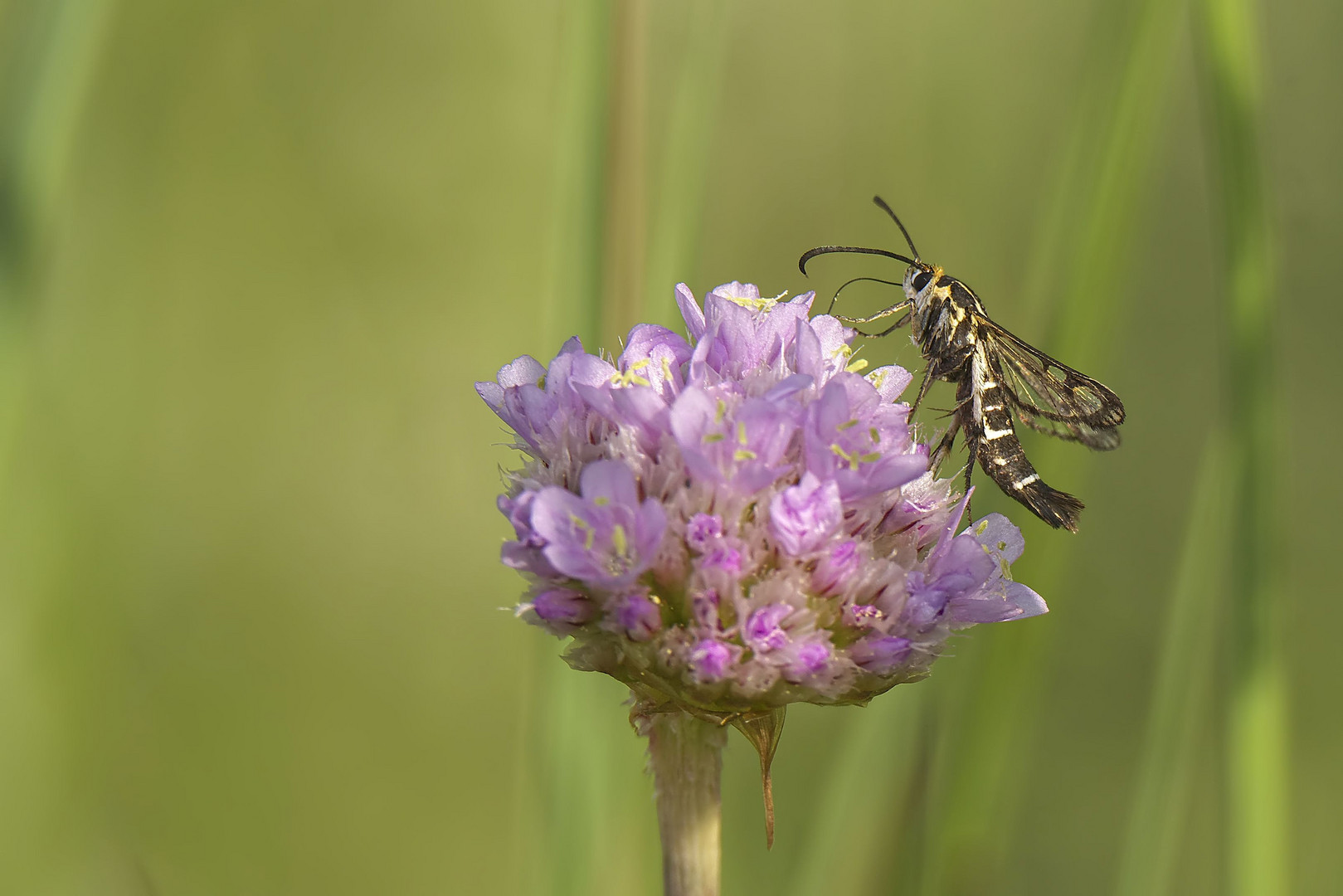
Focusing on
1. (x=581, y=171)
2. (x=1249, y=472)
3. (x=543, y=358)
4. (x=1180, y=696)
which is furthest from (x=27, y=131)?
(x=1180, y=696)

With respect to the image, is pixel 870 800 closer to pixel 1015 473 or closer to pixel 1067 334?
Answer: pixel 1015 473

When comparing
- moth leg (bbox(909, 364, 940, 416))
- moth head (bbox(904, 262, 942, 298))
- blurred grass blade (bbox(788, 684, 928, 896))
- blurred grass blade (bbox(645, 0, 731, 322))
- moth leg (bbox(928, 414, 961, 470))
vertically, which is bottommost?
blurred grass blade (bbox(788, 684, 928, 896))

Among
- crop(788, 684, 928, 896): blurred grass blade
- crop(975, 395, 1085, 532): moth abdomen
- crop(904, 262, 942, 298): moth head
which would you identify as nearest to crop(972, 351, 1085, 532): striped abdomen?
crop(975, 395, 1085, 532): moth abdomen

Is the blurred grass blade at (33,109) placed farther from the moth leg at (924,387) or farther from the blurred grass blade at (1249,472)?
the blurred grass blade at (1249,472)

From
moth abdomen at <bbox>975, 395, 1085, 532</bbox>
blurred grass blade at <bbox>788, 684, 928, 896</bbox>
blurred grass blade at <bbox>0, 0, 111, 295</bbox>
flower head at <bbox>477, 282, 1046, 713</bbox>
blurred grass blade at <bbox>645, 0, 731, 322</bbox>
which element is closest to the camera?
flower head at <bbox>477, 282, 1046, 713</bbox>

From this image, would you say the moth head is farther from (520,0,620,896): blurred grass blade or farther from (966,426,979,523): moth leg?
(520,0,620,896): blurred grass blade
